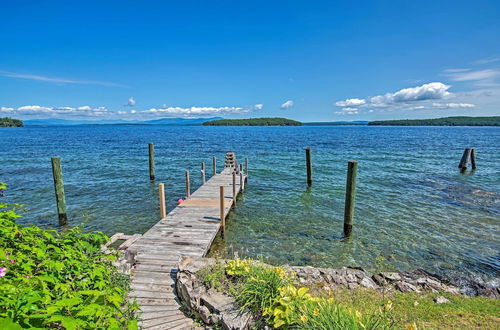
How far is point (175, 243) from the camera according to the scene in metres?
9.66

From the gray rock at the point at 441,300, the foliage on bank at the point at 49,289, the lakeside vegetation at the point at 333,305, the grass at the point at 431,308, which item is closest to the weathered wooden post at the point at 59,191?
the foliage on bank at the point at 49,289

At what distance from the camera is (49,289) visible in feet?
11.2

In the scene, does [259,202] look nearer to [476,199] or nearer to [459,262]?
[459,262]

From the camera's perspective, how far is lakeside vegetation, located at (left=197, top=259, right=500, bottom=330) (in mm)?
4230

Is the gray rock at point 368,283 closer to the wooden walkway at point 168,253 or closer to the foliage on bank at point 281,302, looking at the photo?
the foliage on bank at point 281,302

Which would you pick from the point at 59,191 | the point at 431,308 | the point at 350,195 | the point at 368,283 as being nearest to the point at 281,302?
the point at 368,283

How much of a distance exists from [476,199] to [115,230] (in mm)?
21759

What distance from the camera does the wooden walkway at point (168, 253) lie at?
6305 mm

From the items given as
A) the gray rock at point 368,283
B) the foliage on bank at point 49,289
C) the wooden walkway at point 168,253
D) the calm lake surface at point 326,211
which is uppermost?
the foliage on bank at point 49,289

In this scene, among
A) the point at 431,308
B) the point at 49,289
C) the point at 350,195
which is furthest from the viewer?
the point at 350,195

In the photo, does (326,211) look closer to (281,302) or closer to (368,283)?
(368,283)

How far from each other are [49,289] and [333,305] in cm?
455

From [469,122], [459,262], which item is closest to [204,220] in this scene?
[459,262]

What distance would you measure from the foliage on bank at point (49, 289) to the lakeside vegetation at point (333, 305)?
94.6 inches
